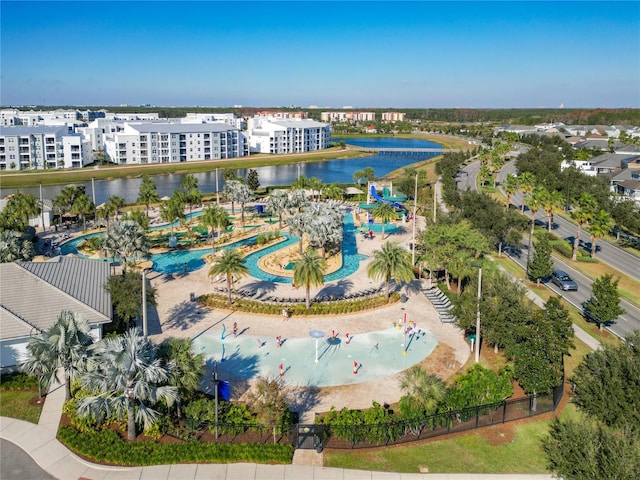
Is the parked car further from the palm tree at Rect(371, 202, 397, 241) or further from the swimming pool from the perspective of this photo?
the palm tree at Rect(371, 202, 397, 241)

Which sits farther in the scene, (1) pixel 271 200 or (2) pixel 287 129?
(2) pixel 287 129

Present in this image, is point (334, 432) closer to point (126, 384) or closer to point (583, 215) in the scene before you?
point (126, 384)

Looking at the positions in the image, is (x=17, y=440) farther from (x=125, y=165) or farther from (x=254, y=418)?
(x=125, y=165)

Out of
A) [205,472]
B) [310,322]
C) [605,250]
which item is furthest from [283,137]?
[205,472]

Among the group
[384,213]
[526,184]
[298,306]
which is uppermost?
[526,184]

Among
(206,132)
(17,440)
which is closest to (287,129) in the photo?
(206,132)

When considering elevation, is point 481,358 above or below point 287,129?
below
